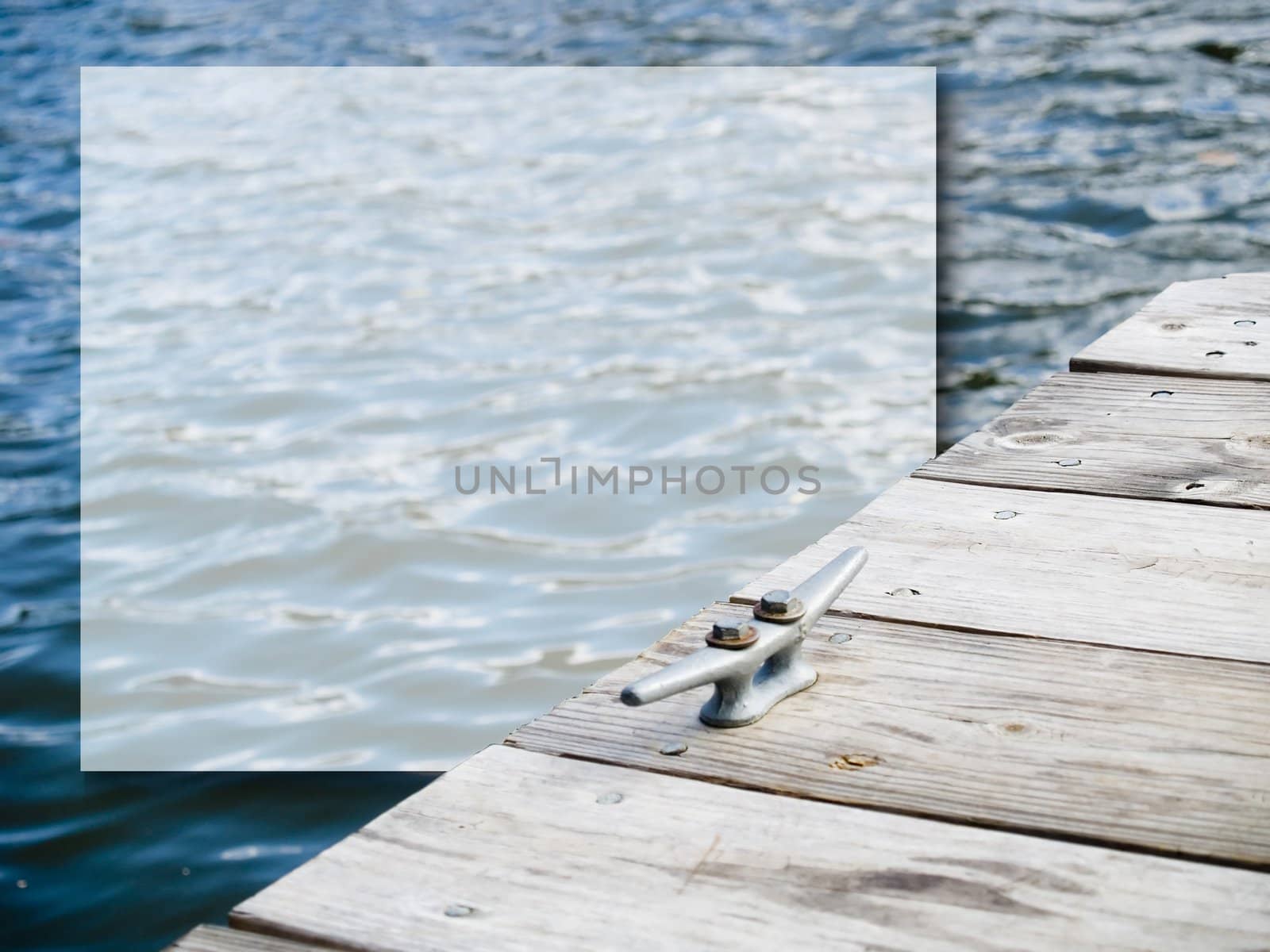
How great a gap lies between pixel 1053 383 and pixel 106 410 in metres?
2.92

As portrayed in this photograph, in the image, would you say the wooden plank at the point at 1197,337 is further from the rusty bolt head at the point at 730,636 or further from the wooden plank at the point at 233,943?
the wooden plank at the point at 233,943

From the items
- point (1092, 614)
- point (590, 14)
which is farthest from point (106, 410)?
point (590, 14)

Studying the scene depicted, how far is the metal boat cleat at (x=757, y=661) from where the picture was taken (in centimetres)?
90

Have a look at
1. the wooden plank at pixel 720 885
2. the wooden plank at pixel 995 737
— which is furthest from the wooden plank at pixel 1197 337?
the wooden plank at pixel 720 885

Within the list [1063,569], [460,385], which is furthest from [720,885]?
[460,385]

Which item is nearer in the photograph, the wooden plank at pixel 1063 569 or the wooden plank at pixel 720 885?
the wooden plank at pixel 720 885

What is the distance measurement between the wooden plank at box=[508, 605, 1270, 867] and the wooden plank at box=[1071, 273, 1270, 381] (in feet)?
2.48

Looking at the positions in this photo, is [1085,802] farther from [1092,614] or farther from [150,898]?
[150,898]

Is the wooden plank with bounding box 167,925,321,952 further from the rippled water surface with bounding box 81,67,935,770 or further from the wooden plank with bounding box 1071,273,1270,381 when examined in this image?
the rippled water surface with bounding box 81,67,935,770

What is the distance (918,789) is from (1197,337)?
110cm

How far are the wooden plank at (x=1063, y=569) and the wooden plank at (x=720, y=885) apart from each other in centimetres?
29

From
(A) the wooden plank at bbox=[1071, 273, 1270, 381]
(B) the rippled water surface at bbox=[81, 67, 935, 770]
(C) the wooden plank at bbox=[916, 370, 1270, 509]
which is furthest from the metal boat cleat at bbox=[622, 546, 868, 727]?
(B) the rippled water surface at bbox=[81, 67, 935, 770]

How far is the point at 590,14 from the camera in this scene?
7.98 metres

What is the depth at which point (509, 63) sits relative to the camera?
7.25 m
